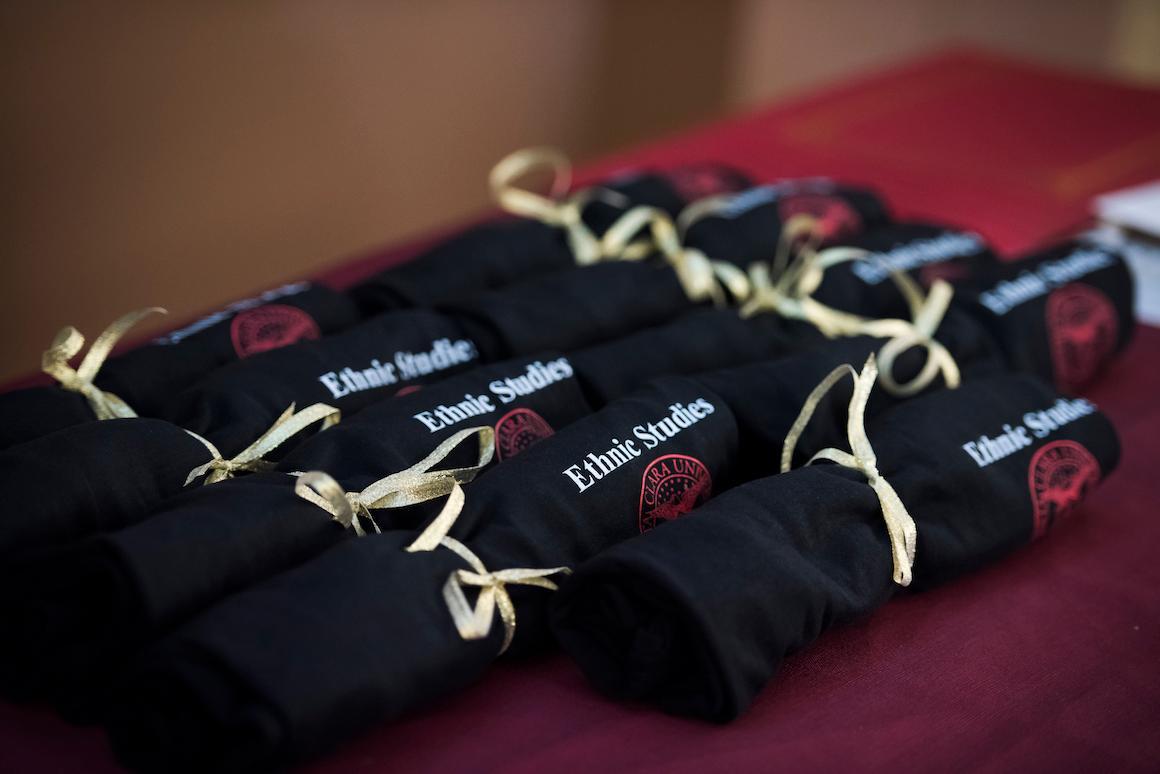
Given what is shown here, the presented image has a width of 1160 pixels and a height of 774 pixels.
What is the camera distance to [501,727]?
0.77m

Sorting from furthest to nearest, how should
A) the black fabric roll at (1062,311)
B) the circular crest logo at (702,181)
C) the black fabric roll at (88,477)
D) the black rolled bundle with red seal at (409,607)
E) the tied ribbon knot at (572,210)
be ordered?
the circular crest logo at (702,181) < the tied ribbon knot at (572,210) < the black fabric roll at (1062,311) < the black fabric roll at (88,477) < the black rolled bundle with red seal at (409,607)

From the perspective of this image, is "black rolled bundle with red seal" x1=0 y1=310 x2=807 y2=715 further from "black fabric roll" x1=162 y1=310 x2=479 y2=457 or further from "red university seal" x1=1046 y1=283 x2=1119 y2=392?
"red university seal" x1=1046 y1=283 x2=1119 y2=392

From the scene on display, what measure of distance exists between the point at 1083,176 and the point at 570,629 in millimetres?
1205

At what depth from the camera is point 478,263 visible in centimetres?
124

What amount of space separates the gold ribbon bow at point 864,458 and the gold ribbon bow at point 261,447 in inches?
13.9

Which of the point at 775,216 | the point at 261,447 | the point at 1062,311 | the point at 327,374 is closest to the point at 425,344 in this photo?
the point at 327,374

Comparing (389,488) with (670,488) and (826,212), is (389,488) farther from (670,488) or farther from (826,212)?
(826,212)

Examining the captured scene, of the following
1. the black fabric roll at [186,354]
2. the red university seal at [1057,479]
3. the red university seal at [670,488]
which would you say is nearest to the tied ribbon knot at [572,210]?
the black fabric roll at [186,354]

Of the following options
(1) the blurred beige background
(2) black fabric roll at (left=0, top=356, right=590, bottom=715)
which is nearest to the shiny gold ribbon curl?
(2) black fabric roll at (left=0, top=356, right=590, bottom=715)

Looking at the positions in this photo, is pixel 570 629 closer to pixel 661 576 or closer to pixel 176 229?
pixel 661 576

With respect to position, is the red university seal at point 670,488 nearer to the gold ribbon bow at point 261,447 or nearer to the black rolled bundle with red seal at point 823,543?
the black rolled bundle with red seal at point 823,543

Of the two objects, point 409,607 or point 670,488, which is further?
point 670,488

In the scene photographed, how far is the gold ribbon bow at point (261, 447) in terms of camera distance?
875 mm

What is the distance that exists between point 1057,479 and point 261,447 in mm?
603
